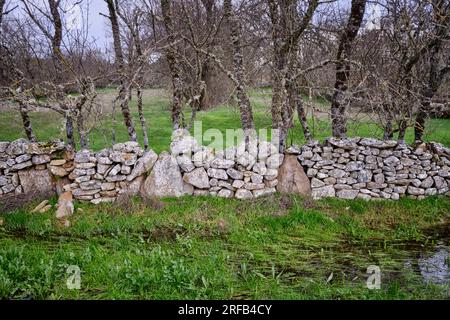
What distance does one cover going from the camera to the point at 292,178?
290 inches

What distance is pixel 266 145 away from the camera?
7297 millimetres

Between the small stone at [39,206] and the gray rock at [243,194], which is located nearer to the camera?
the small stone at [39,206]

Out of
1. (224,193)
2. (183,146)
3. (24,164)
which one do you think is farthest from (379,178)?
(24,164)

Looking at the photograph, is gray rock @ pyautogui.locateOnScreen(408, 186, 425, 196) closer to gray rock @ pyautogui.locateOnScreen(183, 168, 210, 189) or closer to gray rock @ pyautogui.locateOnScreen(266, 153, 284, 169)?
gray rock @ pyautogui.locateOnScreen(266, 153, 284, 169)

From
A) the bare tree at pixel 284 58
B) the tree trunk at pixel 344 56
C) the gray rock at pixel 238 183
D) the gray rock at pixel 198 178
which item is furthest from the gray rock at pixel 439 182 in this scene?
the gray rock at pixel 198 178

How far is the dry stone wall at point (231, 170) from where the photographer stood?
7168 mm

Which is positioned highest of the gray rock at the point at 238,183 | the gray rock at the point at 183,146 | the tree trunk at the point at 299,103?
the tree trunk at the point at 299,103

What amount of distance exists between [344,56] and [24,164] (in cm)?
724

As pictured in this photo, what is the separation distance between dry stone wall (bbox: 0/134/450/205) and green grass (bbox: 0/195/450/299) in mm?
321

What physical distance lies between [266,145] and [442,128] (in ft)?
39.3

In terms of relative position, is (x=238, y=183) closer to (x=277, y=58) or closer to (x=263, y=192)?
(x=263, y=192)

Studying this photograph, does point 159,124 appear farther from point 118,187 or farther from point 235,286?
point 235,286

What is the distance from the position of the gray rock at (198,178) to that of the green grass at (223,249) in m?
0.31

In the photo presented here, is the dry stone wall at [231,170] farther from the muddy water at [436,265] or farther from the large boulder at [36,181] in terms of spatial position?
the muddy water at [436,265]
